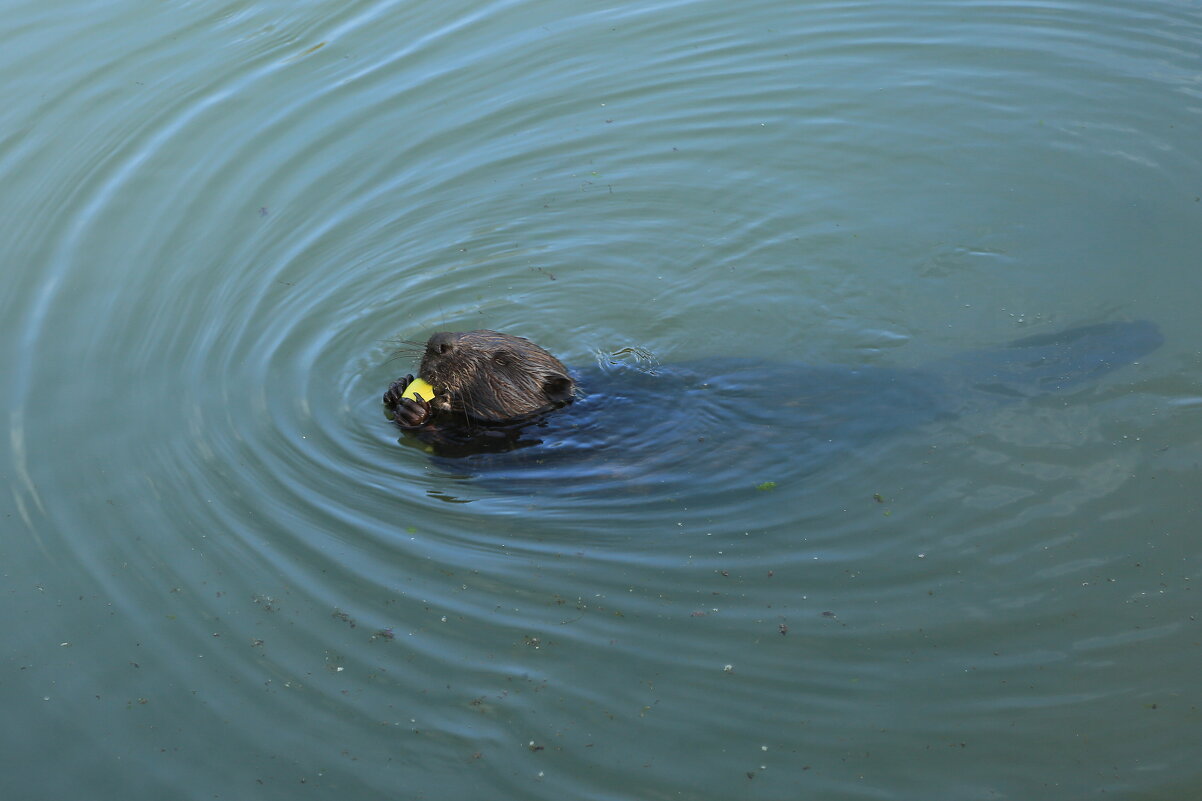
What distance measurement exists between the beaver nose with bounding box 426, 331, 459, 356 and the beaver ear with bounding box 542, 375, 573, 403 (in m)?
0.68

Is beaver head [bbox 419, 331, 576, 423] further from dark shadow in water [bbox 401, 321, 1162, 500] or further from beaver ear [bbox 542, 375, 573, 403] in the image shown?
dark shadow in water [bbox 401, 321, 1162, 500]

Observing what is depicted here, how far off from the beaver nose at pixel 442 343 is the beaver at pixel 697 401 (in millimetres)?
11

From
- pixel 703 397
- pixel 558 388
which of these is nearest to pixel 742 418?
pixel 703 397

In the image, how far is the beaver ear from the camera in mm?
7795

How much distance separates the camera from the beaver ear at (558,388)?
25.6 ft

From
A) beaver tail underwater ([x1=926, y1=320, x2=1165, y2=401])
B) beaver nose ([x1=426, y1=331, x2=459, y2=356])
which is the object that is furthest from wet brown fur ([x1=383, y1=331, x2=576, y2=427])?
beaver tail underwater ([x1=926, y1=320, x2=1165, y2=401])

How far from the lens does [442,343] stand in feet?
25.7

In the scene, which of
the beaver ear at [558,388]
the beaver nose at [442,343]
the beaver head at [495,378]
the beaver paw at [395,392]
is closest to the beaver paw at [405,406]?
the beaver paw at [395,392]

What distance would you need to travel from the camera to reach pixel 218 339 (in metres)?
8.90

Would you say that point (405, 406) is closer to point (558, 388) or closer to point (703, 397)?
point (558, 388)

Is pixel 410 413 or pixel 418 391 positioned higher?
pixel 418 391

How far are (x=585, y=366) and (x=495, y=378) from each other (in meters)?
1.04

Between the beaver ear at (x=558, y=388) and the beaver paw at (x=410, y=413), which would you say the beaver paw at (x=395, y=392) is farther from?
the beaver ear at (x=558, y=388)

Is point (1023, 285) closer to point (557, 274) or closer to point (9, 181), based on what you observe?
point (557, 274)
